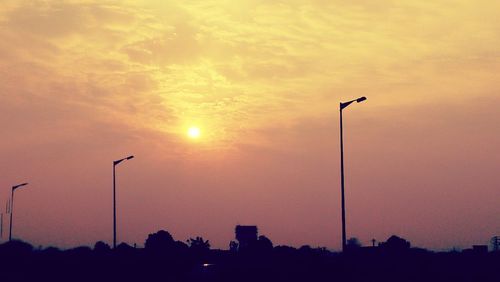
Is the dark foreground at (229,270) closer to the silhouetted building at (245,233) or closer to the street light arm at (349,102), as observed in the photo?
the street light arm at (349,102)

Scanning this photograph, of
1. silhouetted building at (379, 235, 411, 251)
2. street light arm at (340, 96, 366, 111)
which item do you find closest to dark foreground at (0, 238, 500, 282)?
street light arm at (340, 96, 366, 111)

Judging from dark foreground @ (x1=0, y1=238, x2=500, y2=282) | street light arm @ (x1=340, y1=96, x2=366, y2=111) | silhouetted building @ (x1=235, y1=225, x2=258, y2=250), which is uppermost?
street light arm @ (x1=340, y1=96, x2=366, y2=111)

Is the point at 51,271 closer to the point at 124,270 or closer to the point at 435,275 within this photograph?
the point at 124,270

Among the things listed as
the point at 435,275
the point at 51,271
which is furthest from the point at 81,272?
the point at 435,275

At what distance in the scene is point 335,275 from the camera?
6381 cm

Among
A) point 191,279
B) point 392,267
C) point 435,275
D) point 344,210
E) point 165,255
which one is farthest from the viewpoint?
point 165,255

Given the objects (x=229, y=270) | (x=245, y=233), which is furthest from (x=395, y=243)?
(x=229, y=270)

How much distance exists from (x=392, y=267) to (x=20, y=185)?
51785 millimetres

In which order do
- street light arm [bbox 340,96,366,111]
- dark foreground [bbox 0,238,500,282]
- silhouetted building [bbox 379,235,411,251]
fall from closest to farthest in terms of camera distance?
street light arm [bbox 340,96,366,111], dark foreground [bbox 0,238,500,282], silhouetted building [bbox 379,235,411,251]

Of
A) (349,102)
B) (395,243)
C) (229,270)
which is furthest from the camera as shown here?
(395,243)

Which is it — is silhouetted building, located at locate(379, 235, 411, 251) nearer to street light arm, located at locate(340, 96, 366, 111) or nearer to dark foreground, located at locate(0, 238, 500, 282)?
dark foreground, located at locate(0, 238, 500, 282)

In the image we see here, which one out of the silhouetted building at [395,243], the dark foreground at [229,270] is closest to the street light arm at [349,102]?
the dark foreground at [229,270]

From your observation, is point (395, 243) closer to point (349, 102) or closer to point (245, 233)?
point (245, 233)

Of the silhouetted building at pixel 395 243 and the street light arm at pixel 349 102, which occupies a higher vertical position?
the street light arm at pixel 349 102
